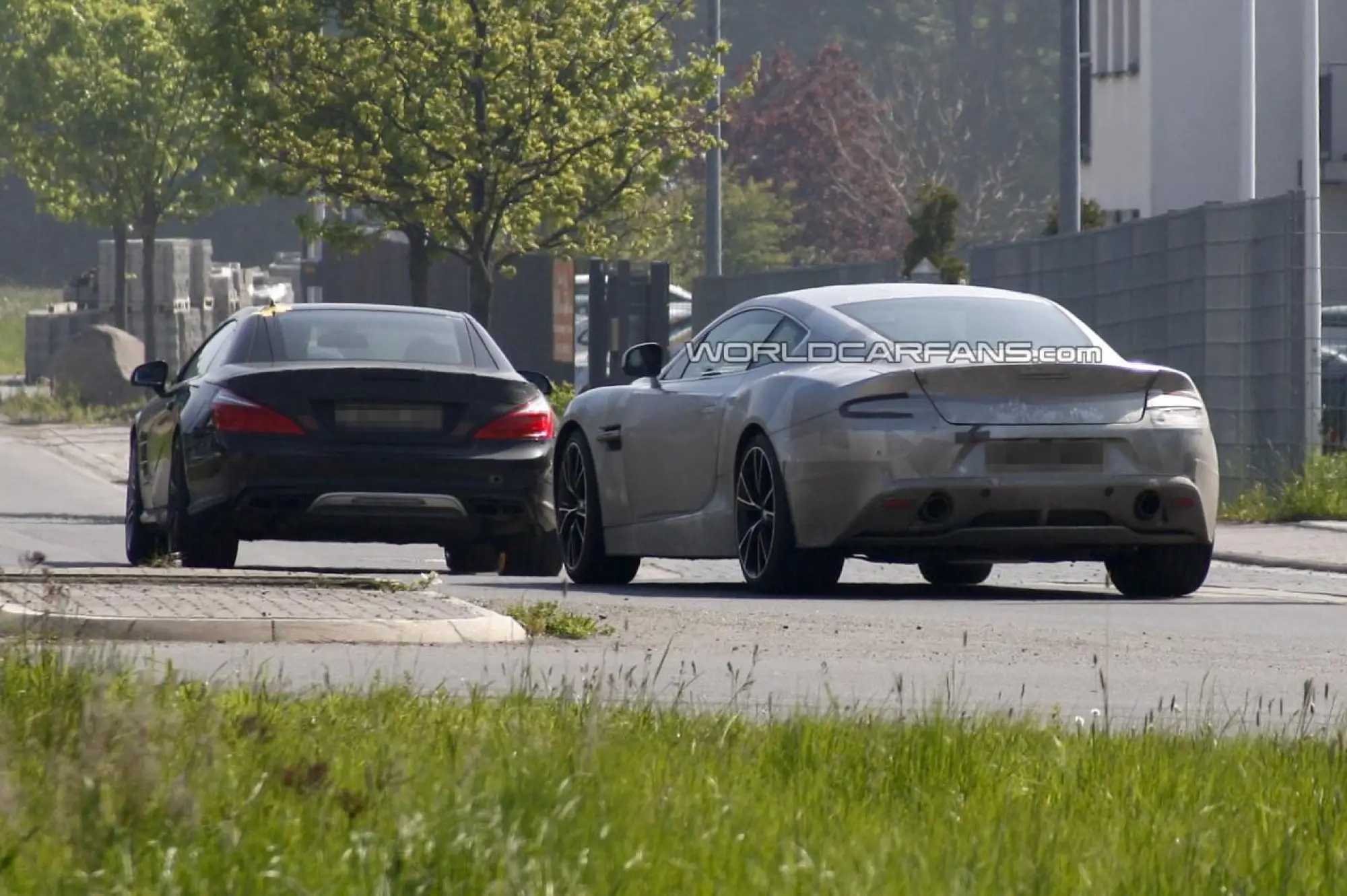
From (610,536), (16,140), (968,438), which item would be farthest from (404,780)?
(16,140)

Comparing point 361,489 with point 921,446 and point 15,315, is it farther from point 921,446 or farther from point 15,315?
point 15,315

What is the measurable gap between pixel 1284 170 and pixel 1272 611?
2757cm

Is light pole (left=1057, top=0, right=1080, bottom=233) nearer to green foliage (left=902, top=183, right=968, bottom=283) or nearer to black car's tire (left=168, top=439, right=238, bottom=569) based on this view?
green foliage (left=902, top=183, right=968, bottom=283)

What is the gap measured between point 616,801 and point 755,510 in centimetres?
655

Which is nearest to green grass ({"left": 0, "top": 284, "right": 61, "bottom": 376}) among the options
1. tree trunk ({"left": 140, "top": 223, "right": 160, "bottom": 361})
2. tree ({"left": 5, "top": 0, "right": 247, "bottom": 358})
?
tree ({"left": 5, "top": 0, "right": 247, "bottom": 358})

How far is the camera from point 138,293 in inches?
1900

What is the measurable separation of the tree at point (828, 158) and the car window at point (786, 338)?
58.9m

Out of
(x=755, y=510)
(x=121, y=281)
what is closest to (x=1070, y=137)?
(x=755, y=510)

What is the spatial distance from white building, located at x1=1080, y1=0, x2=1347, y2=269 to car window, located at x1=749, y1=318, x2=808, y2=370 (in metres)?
25.8

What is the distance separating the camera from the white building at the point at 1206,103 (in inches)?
1478

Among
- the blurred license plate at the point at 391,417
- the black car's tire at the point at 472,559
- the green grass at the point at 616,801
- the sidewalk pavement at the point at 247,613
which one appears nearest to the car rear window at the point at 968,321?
the blurred license plate at the point at 391,417

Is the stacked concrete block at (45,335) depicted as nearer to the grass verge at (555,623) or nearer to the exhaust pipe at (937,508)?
the exhaust pipe at (937,508)

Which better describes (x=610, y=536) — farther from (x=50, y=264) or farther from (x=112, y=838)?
(x=50, y=264)

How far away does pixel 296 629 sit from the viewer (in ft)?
29.0
